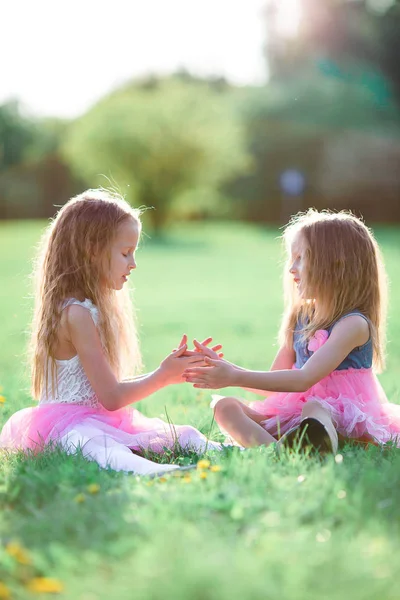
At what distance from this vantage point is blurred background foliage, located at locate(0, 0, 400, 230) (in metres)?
29.3

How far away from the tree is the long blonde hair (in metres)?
A: 25.3

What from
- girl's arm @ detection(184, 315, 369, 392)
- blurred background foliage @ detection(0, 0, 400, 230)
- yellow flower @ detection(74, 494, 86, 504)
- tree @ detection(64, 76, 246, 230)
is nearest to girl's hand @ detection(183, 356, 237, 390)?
girl's arm @ detection(184, 315, 369, 392)

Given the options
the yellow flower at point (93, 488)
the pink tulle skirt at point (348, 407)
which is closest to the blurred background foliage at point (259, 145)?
the pink tulle skirt at point (348, 407)

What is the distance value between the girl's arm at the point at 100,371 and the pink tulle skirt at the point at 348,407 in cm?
52

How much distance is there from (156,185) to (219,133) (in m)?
3.75

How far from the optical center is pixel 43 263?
3.44 metres

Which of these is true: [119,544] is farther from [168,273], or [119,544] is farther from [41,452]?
[168,273]

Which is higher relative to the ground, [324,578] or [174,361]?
[174,361]

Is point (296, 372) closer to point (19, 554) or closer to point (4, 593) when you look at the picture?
point (19, 554)

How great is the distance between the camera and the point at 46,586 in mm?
1799

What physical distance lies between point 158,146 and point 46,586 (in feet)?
91.8

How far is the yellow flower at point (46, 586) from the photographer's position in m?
1.80

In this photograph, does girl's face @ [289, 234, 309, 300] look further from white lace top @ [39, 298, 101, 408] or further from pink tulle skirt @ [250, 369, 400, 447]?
white lace top @ [39, 298, 101, 408]

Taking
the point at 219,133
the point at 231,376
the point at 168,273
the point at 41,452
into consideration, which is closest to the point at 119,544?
the point at 41,452
